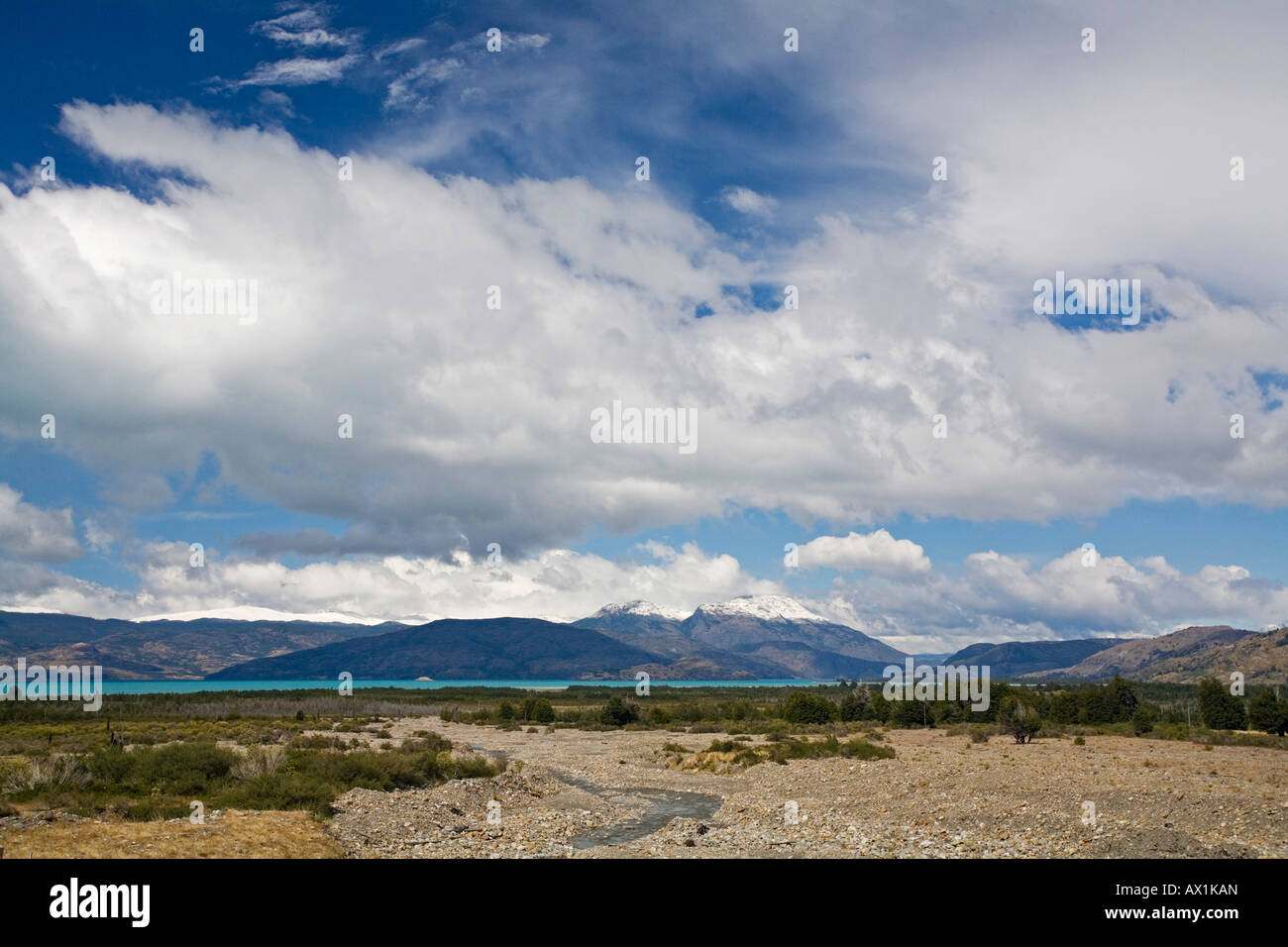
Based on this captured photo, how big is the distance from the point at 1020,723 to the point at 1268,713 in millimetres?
22957

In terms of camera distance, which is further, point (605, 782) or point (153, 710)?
point (153, 710)

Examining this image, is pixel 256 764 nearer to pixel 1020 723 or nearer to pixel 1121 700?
pixel 1020 723

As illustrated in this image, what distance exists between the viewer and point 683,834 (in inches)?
1117

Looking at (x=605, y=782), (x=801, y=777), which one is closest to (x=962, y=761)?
(x=801, y=777)

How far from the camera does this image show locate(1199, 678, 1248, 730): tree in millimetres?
73750

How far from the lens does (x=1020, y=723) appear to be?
66.9 m

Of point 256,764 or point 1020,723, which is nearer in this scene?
point 256,764

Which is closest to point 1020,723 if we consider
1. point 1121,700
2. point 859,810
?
point 1121,700

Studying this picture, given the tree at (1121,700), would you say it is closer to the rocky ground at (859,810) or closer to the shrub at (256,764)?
the rocky ground at (859,810)

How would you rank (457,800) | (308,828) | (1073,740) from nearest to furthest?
(308,828)
(457,800)
(1073,740)

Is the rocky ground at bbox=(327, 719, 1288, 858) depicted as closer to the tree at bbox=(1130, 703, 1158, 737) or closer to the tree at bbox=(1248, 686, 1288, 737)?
the tree at bbox=(1130, 703, 1158, 737)
